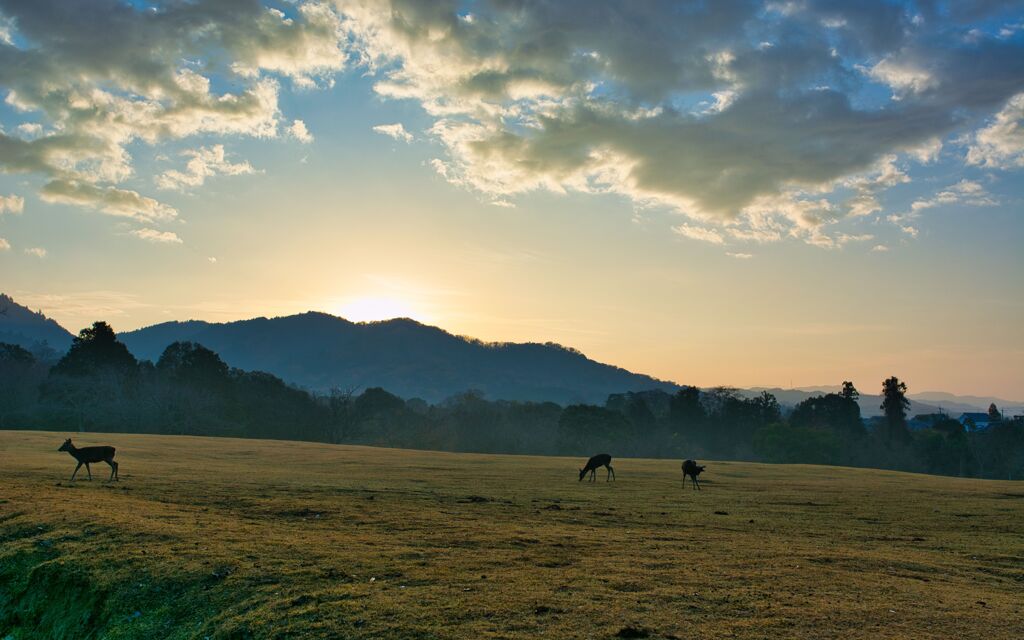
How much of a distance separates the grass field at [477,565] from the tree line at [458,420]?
88277 millimetres

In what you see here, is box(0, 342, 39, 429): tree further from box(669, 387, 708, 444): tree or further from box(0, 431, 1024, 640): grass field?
box(669, 387, 708, 444): tree

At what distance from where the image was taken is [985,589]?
643 inches

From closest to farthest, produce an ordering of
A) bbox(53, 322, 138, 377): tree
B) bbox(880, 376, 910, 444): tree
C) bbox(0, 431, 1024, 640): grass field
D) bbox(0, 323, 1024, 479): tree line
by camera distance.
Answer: bbox(0, 431, 1024, 640): grass field < bbox(0, 323, 1024, 479): tree line < bbox(53, 322, 138, 377): tree < bbox(880, 376, 910, 444): tree

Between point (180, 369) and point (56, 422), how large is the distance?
85.1 feet

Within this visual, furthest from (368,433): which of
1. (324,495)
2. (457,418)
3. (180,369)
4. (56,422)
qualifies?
(324,495)

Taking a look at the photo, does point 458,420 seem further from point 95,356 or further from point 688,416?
point 95,356

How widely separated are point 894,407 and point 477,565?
150 metres

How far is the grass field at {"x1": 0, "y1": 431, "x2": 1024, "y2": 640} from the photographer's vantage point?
1304 centimetres

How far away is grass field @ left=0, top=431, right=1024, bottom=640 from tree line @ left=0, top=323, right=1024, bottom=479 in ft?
290

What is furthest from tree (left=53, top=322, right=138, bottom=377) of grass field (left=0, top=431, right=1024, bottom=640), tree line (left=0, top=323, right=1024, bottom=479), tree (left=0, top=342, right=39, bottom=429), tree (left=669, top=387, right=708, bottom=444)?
tree (left=669, top=387, right=708, bottom=444)

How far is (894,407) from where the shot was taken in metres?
143

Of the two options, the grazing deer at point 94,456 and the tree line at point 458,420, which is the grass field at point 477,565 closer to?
the grazing deer at point 94,456

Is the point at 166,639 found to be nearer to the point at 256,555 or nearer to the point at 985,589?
the point at 256,555

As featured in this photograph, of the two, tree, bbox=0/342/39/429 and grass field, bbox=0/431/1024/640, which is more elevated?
tree, bbox=0/342/39/429
